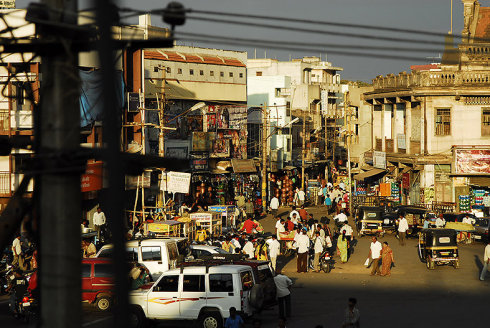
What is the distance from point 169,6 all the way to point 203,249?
18.8 meters

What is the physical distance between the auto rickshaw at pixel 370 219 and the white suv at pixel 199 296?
18.7 meters

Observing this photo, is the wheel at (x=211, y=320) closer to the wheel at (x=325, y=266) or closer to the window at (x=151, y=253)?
the window at (x=151, y=253)

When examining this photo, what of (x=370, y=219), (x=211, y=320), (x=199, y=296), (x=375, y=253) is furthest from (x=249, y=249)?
(x=370, y=219)

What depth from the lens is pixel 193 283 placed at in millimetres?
18688

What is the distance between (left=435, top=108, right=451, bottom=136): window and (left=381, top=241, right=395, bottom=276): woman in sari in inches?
856

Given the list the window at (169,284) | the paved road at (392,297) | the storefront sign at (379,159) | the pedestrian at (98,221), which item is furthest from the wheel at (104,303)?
the storefront sign at (379,159)

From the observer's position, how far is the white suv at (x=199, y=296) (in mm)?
18312

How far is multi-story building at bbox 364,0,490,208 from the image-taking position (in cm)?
4478

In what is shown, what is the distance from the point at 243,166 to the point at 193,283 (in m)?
33.0

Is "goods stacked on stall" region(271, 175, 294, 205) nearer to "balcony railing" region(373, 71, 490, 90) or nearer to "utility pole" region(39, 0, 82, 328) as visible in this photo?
"balcony railing" region(373, 71, 490, 90)

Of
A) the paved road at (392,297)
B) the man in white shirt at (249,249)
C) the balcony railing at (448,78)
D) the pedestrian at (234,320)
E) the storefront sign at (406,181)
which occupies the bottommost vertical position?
the paved road at (392,297)

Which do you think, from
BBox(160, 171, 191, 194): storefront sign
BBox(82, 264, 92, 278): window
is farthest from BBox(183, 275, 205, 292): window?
BBox(160, 171, 191, 194): storefront sign

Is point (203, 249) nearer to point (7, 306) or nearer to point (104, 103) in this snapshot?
point (7, 306)

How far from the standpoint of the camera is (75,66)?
273 inches
